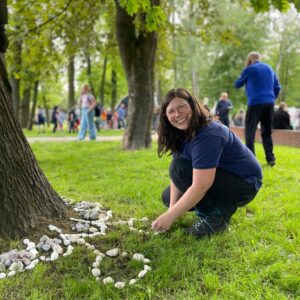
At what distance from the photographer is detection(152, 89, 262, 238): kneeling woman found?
107 inches

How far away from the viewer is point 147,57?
857 cm

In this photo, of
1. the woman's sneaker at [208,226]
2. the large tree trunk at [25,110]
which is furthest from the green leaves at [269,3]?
the large tree trunk at [25,110]

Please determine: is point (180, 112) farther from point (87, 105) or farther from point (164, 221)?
point (87, 105)

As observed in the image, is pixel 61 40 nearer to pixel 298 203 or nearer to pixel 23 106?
pixel 298 203

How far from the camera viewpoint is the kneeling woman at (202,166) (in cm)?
271

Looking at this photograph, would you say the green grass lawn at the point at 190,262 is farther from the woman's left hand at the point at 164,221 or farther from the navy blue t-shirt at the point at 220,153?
the navy blue t-shirt at the point at 220,153

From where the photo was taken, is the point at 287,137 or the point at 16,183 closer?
the point at 16,183

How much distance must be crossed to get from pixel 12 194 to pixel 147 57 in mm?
6304

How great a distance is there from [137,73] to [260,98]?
3575 millimetres

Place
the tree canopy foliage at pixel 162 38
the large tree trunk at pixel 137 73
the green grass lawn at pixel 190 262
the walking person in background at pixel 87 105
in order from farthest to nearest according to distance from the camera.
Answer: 1. the walking person in background at pixel 87 105
2. the large tree trunk at pixel 137 73
3. the tree canopy foliage at pixel 162 38
4. the green grass lawn at pixel 190 262

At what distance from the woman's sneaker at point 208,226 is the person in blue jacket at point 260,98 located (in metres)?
3.34

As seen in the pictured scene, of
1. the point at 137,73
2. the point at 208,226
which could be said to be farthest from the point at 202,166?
the point at 137,73

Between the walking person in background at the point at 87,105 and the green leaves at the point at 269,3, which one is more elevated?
the green leaves at the point at 269,3

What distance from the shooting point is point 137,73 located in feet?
28.4
